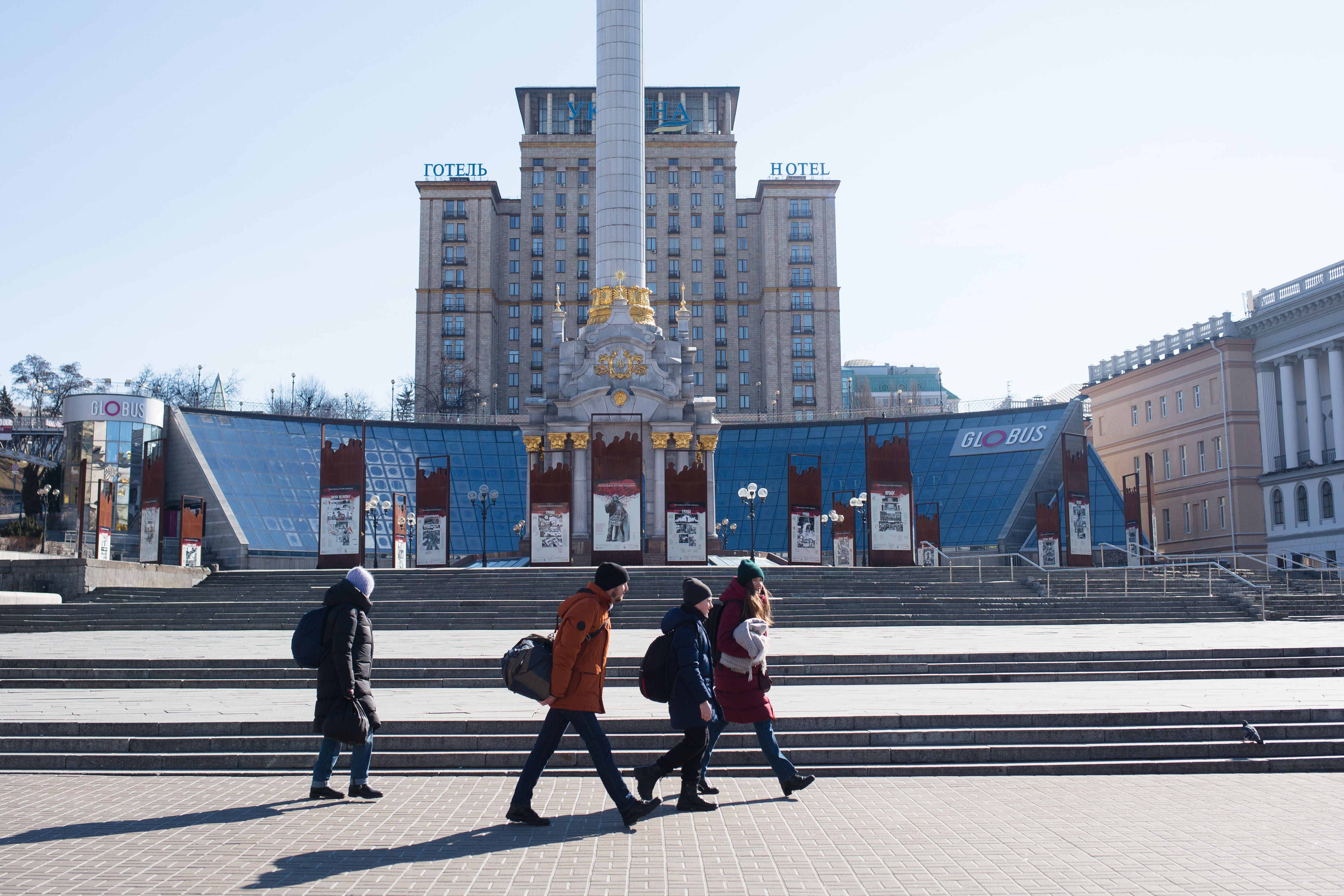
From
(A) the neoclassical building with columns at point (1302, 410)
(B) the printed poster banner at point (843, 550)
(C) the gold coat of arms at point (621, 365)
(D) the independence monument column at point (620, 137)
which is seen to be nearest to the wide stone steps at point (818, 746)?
(B) the printed poster banner at point (843, 550)

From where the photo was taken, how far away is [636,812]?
798cm

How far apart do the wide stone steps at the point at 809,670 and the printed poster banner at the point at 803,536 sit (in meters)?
19.0

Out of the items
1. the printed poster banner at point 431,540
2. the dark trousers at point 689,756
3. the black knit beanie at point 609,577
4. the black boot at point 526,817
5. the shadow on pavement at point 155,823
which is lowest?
the shadow on pavement at point 155,823

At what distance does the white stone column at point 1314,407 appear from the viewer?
53.0 meters

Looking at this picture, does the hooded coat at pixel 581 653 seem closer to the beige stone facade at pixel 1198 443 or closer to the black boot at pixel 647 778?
the black boot at pixel 647 778

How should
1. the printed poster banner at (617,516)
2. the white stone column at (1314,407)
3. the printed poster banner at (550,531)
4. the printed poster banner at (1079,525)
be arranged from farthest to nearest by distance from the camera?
the white stone column at (1314,407), the printed poster banner at (1079,525), the printed poster banner at (617,516), the printed poster banner at (550,531)

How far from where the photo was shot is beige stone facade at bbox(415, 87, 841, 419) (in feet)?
306

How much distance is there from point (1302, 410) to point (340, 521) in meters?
46.0

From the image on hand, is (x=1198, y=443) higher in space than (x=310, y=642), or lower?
higher

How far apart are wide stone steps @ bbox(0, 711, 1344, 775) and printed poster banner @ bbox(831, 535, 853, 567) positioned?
1069 inches

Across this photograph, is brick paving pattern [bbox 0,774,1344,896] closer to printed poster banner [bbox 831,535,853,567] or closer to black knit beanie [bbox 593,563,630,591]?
black knit beanie [bbox 593,563,630,591]

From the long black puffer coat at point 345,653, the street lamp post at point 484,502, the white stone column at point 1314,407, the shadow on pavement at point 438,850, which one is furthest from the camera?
the white stone column at point 1314,407

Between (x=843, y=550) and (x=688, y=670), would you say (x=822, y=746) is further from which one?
(x=843, y=550)

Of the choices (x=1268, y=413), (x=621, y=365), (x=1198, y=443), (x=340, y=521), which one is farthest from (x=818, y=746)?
(x=1198, y=443)
